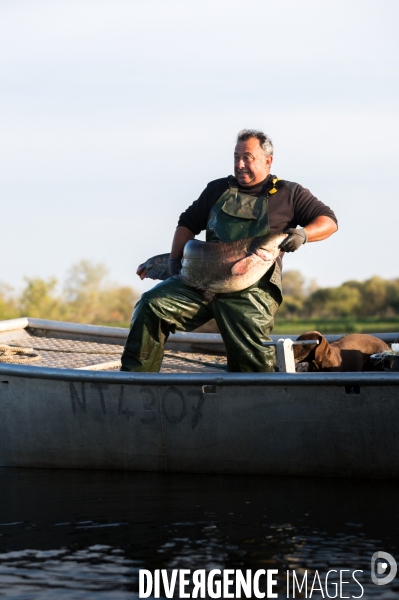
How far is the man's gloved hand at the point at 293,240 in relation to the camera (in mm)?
6297

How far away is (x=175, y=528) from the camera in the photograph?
5.33 m

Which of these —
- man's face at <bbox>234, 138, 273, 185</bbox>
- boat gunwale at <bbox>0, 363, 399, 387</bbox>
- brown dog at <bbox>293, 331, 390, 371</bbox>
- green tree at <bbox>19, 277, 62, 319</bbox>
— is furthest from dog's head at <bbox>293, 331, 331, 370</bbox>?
green tree at <bbox>19, 277, 62, 319</bbox>

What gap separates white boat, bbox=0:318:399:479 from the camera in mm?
6102

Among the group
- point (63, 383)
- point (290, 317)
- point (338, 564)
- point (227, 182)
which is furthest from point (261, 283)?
point (290, 317)

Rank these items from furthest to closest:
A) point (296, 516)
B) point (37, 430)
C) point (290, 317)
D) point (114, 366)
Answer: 1. point (290, 317)
2. point (114, 366)
3. point (37, 430)
4. point (296, 516)

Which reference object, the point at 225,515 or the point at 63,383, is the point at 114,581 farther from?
the point at 63,383

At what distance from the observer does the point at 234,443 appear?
643 centimetres

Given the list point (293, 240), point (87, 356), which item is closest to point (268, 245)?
point (293, 240)

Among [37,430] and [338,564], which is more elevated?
[37,430]

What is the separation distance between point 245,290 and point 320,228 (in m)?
0.59

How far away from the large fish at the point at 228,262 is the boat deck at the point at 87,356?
1286mm

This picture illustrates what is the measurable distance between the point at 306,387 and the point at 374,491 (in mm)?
704

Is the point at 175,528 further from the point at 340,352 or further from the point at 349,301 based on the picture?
the point at 349,301

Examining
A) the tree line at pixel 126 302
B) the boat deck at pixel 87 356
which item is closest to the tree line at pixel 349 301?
the tree line at pixel 126 302
